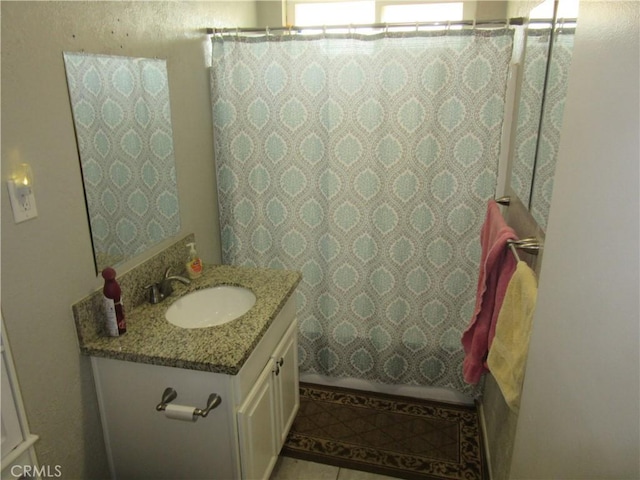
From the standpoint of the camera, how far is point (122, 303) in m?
1.55

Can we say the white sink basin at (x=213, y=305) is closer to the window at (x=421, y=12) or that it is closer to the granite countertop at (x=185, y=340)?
the granite countertop at (x=185, y=340)

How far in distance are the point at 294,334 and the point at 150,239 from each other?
72 centimetres

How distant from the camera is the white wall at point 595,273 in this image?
2.09ft

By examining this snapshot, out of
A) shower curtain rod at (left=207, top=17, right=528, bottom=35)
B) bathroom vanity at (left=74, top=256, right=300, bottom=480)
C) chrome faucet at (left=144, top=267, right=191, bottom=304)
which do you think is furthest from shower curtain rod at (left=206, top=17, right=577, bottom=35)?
bathroom vanity at (left=74, top=256, right=300, bottom=480)

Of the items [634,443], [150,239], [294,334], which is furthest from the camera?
[294,334]

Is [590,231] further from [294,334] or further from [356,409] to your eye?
[356,409]

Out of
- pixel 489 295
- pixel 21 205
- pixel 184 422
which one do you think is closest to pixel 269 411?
pixel 184 422

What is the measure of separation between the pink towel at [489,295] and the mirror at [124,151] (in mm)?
1249

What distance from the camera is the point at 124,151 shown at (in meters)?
1.63

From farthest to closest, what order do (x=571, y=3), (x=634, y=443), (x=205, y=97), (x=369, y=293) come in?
(x=369, y=293) → (x=205, y=97) → (x=571, y=3) → (x=634, y=443)

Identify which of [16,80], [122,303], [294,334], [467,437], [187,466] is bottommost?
[467,437]

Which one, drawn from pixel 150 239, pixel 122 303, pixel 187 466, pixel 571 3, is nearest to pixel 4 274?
pixel 122 303

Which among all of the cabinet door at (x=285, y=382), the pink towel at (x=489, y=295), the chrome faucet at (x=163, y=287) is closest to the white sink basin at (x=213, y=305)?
the chrome faucet at (x=163, y=287)

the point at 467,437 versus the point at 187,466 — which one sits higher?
the point at 187,466
